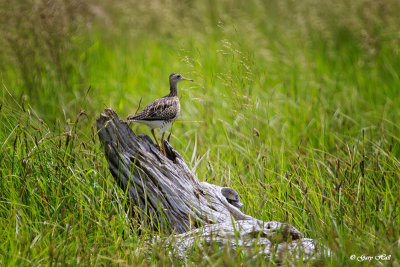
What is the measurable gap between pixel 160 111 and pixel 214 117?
6.26 feet

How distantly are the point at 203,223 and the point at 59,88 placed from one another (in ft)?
10.6

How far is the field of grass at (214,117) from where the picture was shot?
3281 mm

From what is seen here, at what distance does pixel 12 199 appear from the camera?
354cm

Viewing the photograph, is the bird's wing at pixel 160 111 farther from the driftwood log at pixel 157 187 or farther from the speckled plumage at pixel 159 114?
the driftwood log at pixel 157 187

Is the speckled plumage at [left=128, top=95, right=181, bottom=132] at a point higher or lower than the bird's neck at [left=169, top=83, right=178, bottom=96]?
lower

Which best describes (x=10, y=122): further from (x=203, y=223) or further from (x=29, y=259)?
(x=203, y=223)

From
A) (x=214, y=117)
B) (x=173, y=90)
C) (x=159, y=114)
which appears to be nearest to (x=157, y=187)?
(x=159, y=114)

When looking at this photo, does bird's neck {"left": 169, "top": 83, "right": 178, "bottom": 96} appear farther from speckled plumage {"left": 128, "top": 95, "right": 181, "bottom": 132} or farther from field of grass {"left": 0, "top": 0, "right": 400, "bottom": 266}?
speckled plumage {"left": 128, "top": 95, "right": 181, "bottom": 132}

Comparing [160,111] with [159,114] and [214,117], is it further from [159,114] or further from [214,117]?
[214,117]

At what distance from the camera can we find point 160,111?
4078 mm

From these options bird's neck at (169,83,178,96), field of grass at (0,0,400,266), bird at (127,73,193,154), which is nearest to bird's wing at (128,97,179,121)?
bird at (127,73,193,154)

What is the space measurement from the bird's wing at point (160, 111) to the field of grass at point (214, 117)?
0.54 ft

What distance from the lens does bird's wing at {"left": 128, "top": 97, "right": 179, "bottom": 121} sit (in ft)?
13.1

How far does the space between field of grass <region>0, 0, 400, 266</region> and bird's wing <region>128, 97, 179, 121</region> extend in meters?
0.16
